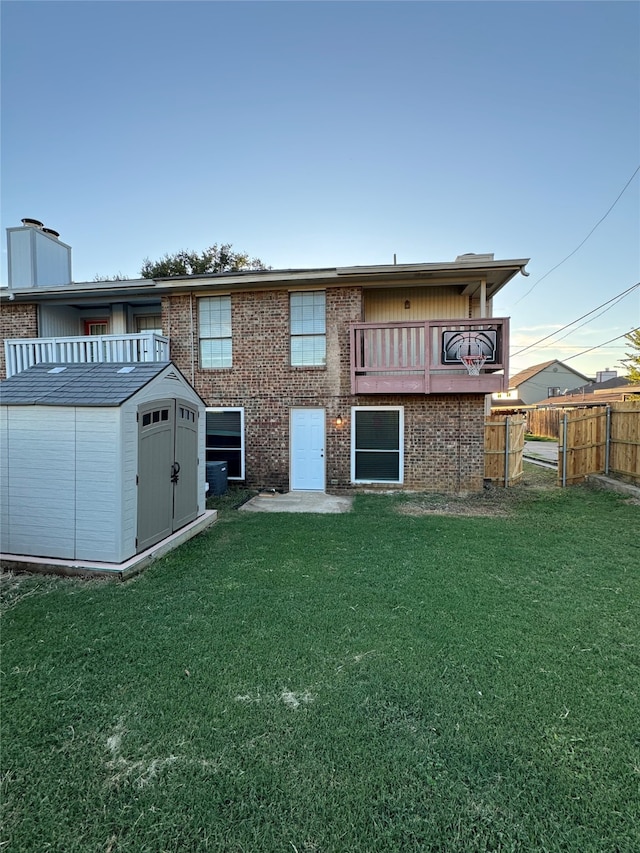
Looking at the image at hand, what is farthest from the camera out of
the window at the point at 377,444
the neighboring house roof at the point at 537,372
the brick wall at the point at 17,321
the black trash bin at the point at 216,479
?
the neighboring house roof at the point at 537,372

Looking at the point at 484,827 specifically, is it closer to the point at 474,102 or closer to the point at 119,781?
the point at 119,781

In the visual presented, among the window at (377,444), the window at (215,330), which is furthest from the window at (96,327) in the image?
the window at (377,444)

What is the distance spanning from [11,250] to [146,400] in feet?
31.1

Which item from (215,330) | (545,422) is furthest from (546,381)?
(215,330)

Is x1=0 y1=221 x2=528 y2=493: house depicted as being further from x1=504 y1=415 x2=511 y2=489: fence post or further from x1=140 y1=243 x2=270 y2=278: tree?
x1=140 y1=243 x2=270 y2=278: tree

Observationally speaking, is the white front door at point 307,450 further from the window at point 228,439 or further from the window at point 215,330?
the window at point 215,330

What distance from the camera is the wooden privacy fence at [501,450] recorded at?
33.7 ft

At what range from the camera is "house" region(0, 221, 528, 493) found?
871 cm

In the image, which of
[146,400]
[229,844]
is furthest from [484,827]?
[146,400]

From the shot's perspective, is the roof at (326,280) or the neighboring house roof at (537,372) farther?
the neighboring house roof at (537,372)

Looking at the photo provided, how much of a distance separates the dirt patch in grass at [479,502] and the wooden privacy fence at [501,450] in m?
0.42

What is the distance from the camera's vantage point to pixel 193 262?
72.2ft

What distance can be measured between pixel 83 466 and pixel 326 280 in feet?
21.6

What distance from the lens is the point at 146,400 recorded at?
515cm
